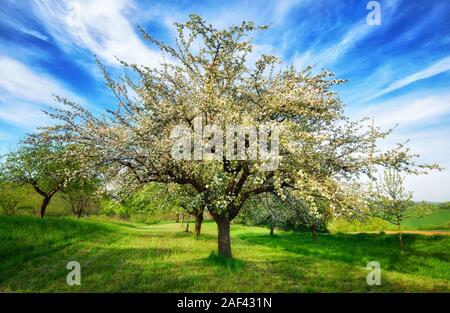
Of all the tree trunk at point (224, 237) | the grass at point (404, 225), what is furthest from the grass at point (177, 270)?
the grass at point (404, 225)

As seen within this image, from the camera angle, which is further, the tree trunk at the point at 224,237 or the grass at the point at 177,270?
the tree trunk at the point at 224,237

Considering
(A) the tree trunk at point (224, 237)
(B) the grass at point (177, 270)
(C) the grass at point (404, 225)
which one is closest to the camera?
Answer: (B) the grass at point (177, 270)

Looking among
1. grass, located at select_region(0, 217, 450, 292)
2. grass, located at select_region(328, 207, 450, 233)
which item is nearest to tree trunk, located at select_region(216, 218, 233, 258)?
grass, located at select_region(0, 217, 450, 292)

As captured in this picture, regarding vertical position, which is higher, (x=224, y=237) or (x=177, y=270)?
(x=224, y=237)

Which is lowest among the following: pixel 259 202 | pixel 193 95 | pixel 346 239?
pixel 346 239

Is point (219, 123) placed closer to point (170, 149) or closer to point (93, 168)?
point (170, 149)

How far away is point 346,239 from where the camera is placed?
38312mm

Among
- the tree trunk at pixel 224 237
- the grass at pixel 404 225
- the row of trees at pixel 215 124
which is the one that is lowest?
the grass at pixel 404 225

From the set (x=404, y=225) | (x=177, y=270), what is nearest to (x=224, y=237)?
(x=177, y=270)

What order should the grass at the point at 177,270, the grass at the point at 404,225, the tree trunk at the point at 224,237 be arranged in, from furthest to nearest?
the grass at the point at 404,225 < the tree trunk at the point at 224,237 < the grass at the point at 177,270

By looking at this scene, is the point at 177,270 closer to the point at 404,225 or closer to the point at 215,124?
the point at 215,124

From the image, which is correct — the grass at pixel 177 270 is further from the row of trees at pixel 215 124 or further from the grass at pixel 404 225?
the grass at pixel 404 225
